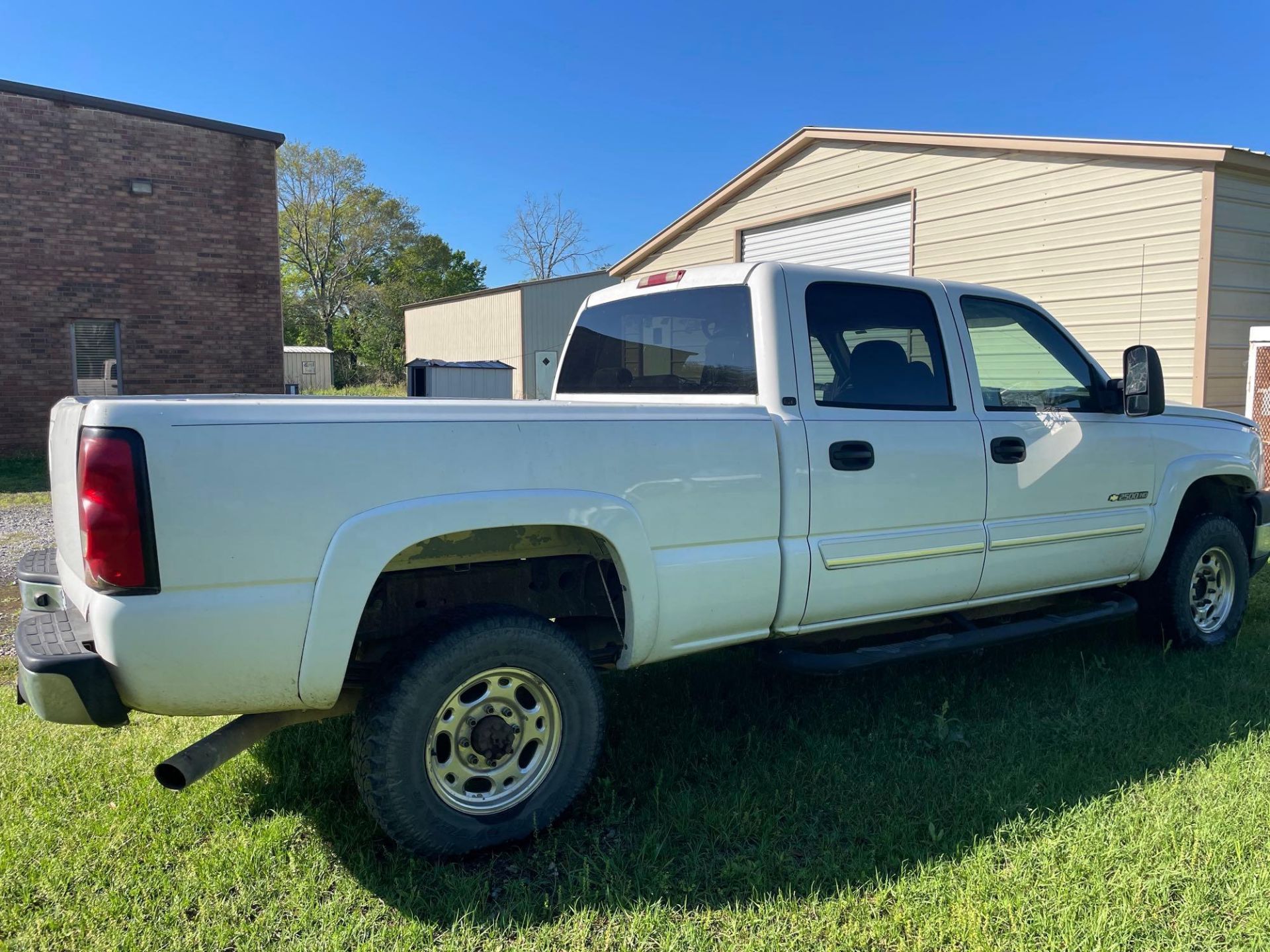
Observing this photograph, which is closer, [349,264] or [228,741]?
[228,741]

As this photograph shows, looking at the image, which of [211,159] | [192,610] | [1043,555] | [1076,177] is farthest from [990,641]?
[211,159]

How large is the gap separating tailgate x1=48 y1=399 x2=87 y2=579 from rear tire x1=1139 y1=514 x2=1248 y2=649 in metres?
5.02

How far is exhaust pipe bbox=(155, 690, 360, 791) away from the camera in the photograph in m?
2.73

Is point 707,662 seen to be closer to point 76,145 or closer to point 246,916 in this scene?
point 246,916

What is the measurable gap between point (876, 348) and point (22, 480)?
543 inches

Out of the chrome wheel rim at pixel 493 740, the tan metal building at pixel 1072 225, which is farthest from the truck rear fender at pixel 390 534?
the tan metal building at pixel 1072 225

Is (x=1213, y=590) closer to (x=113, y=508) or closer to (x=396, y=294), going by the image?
(x=113, y=508)

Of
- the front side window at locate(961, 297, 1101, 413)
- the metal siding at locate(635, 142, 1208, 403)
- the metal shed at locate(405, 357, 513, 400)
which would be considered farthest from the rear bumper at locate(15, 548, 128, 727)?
the metal shed at locate(405, 357, 513, 400)

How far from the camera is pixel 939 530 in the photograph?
389 centimetres

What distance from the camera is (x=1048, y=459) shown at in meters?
4.25

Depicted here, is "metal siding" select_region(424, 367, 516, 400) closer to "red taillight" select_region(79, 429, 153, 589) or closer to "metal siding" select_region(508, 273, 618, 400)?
"metal siding" select_region(508, 273, 618, 400)

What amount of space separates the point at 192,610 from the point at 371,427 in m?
0.69

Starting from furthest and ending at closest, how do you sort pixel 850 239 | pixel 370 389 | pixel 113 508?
pixel 370 389, pixel 850 239, pixel 113 508

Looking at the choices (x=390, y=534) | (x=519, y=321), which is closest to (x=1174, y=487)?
(x=390, y=534)
